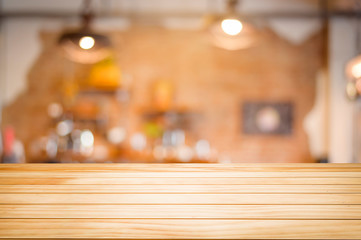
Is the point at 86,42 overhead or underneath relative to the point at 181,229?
overhead

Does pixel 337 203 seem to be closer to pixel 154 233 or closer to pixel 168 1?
pixel 154 233

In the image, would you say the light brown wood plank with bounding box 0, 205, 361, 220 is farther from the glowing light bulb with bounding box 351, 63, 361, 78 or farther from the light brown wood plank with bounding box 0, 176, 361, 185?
the glowing light bulb with bounding box 351, 63, 361, 78

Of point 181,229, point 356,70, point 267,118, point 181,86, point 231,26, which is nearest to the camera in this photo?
point 181,229

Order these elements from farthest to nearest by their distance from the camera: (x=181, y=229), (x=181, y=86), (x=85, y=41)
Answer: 1. (x=181, y=86)
2. (x=85, y=41)
3. (x=181, y=229)

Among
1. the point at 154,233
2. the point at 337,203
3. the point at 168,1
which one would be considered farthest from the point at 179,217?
the point at 168,1

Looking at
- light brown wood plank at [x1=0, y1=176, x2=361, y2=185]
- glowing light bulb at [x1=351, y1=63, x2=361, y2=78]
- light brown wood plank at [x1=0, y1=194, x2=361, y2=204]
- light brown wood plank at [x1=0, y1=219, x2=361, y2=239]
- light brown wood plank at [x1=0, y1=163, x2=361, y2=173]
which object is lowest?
A: light brown wood plank at [x1=0, y1=219, x2=361, y2=239]

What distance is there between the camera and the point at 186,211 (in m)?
0.40

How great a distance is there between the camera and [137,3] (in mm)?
4914

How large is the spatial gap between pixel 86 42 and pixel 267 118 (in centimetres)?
321

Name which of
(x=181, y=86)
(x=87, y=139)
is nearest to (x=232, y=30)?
(x=181, y=86)

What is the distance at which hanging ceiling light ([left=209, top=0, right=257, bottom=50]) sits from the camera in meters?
2.29

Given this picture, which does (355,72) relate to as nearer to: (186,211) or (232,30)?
(232,30)

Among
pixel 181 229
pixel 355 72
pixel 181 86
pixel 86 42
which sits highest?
pixel 181 86

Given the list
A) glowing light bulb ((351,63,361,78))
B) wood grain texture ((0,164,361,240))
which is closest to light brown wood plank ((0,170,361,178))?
wood grain texture ((0,164,361,240))
